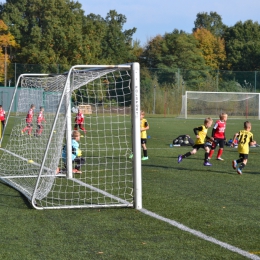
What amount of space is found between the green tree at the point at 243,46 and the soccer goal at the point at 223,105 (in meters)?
26.9

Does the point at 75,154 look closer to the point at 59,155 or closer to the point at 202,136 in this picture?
the point at 59,155

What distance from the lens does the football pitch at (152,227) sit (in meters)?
6.39

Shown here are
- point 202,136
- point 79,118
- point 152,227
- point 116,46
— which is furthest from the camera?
point 116,46

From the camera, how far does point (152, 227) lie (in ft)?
24.8

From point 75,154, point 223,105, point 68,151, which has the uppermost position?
point 223,105

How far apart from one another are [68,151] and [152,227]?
5494 millimetres

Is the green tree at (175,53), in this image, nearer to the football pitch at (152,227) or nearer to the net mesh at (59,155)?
the net mesh at (59,155)

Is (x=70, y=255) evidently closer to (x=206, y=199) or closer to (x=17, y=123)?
(x=206, y=199)

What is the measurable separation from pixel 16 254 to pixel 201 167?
8949mm

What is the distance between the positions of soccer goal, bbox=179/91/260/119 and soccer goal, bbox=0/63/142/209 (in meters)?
33.5

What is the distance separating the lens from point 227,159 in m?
16.8

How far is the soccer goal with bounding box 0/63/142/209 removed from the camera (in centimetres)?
910

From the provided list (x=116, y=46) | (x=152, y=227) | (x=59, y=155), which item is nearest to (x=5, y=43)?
(x=116, y=46)

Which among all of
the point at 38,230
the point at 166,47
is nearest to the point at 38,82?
the point at 38,230
